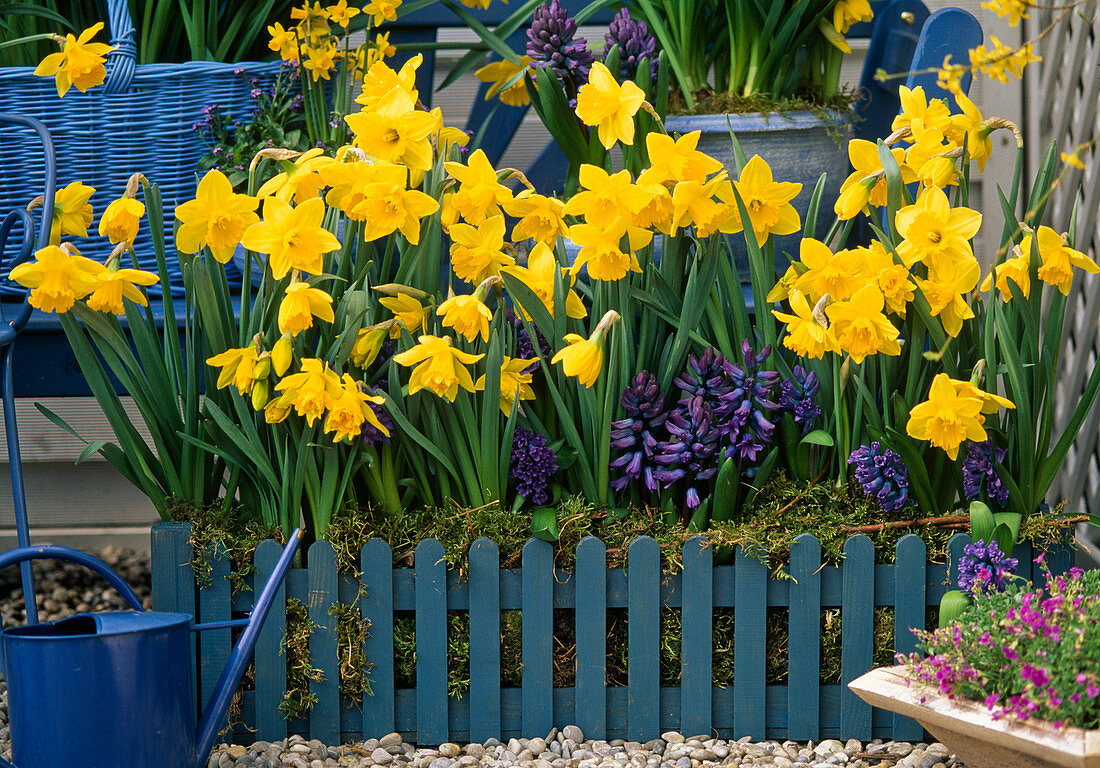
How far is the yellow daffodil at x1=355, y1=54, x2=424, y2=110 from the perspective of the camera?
115 cm

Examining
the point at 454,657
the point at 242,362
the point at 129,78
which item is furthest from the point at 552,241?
the point at 129,78

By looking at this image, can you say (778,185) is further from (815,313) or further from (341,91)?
(341,91)

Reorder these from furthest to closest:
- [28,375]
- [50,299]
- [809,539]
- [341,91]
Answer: [341,91], [28,375], [809,539], [50,299]

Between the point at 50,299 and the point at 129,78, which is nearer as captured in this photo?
the point at 50,299

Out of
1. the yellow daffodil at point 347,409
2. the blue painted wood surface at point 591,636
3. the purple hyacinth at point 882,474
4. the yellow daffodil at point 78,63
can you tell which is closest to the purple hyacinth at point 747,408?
the purple hyacinth at point 882,474

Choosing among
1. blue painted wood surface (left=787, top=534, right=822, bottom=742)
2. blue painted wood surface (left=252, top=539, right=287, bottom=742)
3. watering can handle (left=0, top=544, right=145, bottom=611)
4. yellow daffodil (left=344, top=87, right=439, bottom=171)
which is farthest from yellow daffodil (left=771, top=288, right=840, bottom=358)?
watering can handle (left=0, top=544, right=145, bottom=611)

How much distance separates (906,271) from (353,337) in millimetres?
659

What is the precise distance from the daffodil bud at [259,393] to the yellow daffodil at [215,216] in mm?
176

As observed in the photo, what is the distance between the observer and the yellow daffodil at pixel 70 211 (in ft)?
4.07

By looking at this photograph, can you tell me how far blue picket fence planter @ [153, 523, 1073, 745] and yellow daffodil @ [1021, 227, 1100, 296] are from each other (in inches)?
13.2

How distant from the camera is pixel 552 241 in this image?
1225 millimetres

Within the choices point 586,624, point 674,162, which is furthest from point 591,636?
point 674,162

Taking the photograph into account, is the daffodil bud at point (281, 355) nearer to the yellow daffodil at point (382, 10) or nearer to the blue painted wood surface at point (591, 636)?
the blue painted wood surface at point (591, 636)

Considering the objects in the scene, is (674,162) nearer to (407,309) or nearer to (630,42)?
(407,309)
